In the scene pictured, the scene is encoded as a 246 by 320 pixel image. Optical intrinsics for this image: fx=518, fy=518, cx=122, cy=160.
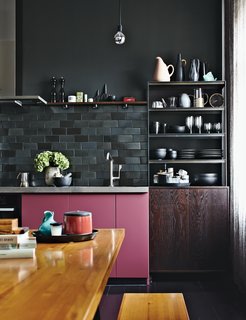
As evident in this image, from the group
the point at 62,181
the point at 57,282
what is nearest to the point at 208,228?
the point at 62,181

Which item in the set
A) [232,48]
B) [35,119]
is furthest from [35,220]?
[232,48]

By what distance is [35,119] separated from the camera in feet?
19.0

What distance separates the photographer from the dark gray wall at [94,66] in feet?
18.9

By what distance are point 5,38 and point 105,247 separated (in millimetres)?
3916

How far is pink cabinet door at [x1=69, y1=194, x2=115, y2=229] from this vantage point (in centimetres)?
508

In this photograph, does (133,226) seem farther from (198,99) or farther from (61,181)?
(198,99)

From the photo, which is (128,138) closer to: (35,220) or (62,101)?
(62,101)

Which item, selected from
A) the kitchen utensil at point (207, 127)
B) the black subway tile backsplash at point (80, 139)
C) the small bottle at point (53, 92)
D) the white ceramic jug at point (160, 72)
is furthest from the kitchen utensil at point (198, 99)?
the small bottle at point (53, 92)

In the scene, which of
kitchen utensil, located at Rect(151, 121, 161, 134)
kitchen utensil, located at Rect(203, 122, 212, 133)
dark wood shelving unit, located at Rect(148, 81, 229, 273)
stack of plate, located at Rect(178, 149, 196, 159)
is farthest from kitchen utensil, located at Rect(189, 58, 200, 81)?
dark wood shelving unit, located at Rect(148, 81, 229, 273)

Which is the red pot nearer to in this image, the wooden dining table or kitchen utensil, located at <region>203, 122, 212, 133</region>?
the wooden dining table

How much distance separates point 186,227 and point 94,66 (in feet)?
6.79

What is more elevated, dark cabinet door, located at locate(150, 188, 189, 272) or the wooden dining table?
the wooden dining table

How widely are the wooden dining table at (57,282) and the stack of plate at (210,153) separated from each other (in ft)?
11.6

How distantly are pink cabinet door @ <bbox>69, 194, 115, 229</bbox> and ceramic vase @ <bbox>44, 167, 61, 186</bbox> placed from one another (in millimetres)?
501
